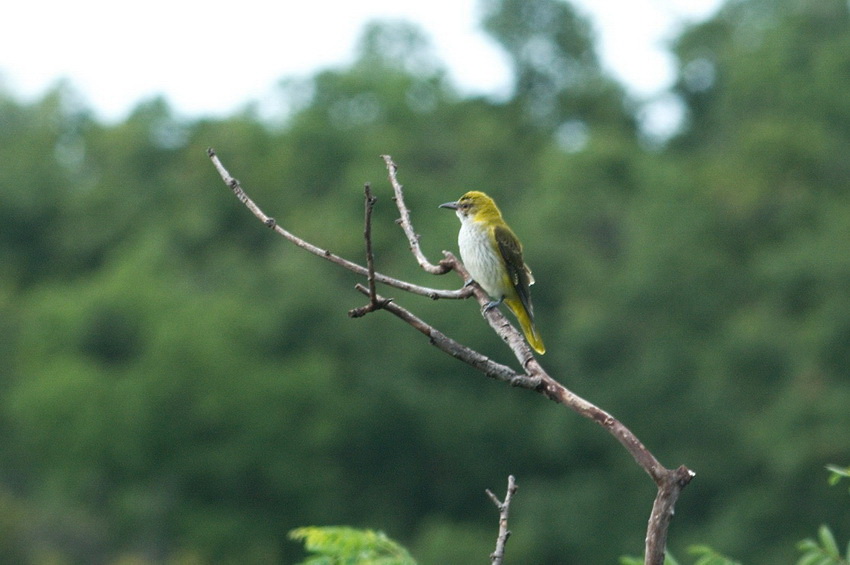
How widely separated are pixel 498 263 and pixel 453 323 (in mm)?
62646

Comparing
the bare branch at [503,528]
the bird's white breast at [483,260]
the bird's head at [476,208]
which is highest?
the bird's head at [476,208]

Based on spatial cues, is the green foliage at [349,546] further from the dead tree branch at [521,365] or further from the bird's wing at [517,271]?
the bird's wing at [517,271]

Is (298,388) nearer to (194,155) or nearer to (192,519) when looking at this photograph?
(192,519)

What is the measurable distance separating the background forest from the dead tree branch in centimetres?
5083

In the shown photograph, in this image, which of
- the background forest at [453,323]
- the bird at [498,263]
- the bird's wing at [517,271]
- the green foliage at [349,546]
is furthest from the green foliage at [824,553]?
the background forest at [453,323]

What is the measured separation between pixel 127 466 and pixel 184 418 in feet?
13.0

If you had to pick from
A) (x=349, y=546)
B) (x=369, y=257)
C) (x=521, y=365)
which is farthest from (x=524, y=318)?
(x=369, y=257)

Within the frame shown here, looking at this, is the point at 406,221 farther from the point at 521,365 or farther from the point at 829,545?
the point at 829,545

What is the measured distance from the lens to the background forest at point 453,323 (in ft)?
219

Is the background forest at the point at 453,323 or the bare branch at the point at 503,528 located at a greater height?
the background forest at the point at 453,323

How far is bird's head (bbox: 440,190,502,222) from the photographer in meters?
10.1

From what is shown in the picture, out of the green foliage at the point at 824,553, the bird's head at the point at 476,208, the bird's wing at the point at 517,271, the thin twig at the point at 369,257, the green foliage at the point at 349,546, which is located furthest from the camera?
the bird's head at the point at 476,208

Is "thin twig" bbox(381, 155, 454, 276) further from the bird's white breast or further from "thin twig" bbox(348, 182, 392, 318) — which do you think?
the bird's white breast

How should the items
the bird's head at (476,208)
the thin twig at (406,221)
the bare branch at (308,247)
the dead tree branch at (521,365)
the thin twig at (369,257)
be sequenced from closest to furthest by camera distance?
1. the dead tree branch at (521,365)
2. the thin twig at (369,257)
3. the bare branch at (308,247)
4. the thin twig at (406,221)
5. the bird's head at (476,208)
